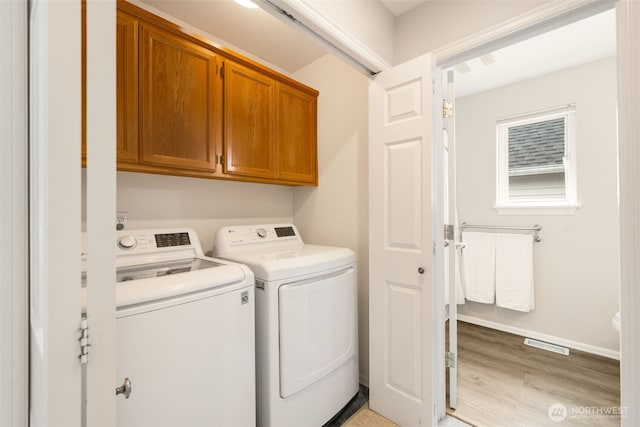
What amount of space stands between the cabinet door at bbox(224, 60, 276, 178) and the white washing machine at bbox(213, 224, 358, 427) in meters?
0.46

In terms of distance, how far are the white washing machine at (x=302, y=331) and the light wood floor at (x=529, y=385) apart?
2.65 feet

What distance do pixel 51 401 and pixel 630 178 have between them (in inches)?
68.4

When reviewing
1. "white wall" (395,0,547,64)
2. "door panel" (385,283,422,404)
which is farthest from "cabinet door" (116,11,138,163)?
"door panel" (385,283,422,404)

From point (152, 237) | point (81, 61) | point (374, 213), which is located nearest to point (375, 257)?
point (374, 213)

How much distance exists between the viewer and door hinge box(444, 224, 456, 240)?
5.39 feet

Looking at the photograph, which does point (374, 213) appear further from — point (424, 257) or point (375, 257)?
point (424, 257)

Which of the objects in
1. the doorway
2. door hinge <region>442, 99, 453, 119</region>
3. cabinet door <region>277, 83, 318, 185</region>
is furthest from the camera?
the doorway

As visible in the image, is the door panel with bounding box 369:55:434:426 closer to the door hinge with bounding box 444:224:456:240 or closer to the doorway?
the door hinge with bounding box 444:224:456:240

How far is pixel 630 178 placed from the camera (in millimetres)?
989

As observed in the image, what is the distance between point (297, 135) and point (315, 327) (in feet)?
4.71

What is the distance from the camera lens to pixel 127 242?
1379 mm

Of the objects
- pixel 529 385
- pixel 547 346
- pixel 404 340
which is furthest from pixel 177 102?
pixel 547 346

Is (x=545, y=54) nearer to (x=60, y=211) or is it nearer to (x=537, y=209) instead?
(x=537, y=209)

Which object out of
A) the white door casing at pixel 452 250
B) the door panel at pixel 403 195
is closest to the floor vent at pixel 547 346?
the white door casing at pixel 452 250
